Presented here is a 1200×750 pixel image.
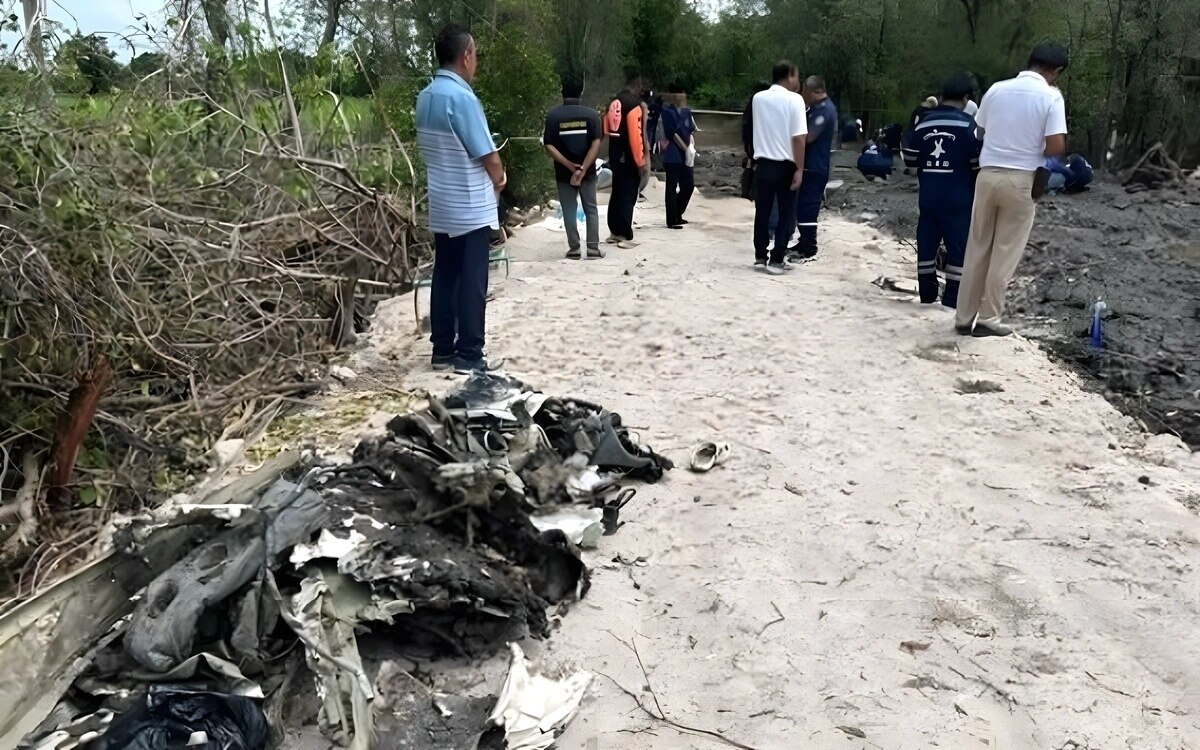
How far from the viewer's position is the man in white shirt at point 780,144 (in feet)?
26.4

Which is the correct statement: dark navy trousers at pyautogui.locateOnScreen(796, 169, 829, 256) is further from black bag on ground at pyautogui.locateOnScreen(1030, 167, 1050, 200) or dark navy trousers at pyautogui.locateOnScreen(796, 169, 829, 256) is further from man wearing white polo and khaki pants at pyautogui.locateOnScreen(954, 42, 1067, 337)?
black bag on ground at pyautogui.locateOnScreen(1030, 167, 1050, 200)

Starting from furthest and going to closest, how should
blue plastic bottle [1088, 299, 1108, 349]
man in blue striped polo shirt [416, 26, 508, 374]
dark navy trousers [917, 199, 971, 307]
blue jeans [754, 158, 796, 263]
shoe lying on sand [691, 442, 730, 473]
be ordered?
blue jeans [754, 158, 796, 263]
dark navy trousers [917, 199, 971, 307]
blue plastic bottle [1088, 299, 1108, 349]
man in blue striped polo shirt [416, 26, 508, 374]
shoe lying on sand [691, 442, 730, 473]

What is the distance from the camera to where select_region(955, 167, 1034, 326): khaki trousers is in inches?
235

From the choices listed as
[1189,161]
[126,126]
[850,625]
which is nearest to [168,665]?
[850,625]

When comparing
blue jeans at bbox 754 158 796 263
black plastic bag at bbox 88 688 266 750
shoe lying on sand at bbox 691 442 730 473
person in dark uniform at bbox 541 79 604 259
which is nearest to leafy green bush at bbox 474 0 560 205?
person in dark uniform at bbox 541 79 604 259

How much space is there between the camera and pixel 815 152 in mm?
9062

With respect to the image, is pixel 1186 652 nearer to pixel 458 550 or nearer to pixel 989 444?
pixel 989 444

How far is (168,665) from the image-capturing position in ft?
8.66

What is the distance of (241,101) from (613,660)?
4545 mm

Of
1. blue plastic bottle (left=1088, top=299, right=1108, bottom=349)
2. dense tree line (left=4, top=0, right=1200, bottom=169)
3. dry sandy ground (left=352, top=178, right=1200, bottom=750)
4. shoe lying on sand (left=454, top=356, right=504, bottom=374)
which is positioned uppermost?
dense tree line (left=4, top=0, right=1200, bottom=169)

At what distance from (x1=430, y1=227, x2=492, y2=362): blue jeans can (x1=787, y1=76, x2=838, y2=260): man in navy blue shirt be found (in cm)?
437

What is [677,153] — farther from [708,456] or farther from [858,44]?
[858,44]

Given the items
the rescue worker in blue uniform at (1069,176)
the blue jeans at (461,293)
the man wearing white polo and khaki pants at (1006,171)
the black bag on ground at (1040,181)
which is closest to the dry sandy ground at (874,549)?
the blue jeans at (461,293)

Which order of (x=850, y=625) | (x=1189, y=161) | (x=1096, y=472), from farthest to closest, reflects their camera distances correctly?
(x=1189, y=161)
(x=1096, y=472)
(x=850, y=625)
